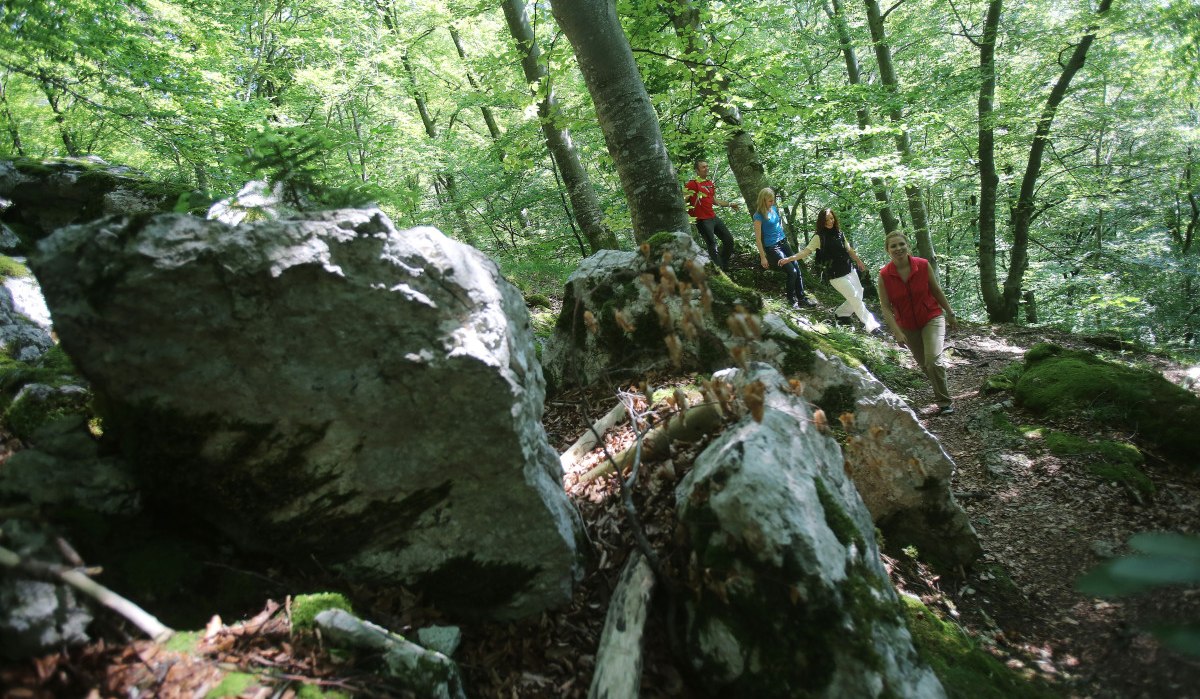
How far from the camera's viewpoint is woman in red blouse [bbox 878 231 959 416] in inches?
258

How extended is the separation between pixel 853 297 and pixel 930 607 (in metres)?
6.28

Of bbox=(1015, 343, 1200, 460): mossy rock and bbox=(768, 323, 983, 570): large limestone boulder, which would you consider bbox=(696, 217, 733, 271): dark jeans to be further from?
bbox=(768, 323, 983, 570): large limestone boulder

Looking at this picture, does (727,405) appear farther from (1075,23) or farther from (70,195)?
(1075,23)

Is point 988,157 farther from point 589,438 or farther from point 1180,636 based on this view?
point 1180,636

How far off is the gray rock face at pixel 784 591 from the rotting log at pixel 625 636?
10.7 inches

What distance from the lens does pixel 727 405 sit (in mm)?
3422

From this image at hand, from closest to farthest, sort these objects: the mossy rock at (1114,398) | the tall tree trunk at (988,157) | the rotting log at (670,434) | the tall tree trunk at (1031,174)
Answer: the rotting log at (670,434), the mossy rock at (1114,398), the tall tree trunk at (1031,174), the tall tree trunk at (988,157)

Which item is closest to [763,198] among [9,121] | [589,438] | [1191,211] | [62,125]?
[589,438]

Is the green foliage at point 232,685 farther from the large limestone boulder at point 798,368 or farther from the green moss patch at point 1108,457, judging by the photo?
the green moss patch at point 1108,457

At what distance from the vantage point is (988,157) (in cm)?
1361

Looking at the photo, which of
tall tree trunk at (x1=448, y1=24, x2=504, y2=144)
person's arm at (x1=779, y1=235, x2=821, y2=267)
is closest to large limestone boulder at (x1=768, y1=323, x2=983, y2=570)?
person's arm at (x1=779, y1=235, x2=821, y2=267)

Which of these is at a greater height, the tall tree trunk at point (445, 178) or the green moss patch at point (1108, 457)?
the tall tree trunk at point (445, 178)

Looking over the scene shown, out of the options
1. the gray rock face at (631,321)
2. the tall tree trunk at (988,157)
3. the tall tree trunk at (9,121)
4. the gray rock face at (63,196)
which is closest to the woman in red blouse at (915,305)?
the gray rock face at (631,321)

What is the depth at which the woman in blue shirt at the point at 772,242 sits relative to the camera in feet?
30.2
